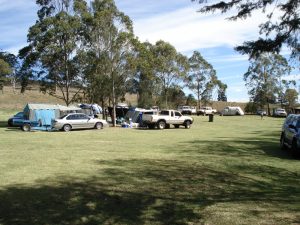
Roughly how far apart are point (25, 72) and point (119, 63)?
31.6 feet

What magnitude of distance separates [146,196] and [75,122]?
22778 mm

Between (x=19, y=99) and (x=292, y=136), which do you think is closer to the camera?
(x=292, y=136)

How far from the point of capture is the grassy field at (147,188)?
6672 mm

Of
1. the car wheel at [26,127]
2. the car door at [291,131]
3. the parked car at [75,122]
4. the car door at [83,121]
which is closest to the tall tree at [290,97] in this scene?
the parked car at [75,122]

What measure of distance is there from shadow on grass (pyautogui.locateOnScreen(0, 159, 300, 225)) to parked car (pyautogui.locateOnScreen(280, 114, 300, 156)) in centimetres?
364

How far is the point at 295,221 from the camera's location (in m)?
6.43

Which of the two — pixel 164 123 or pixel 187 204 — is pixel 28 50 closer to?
pixel 164 123

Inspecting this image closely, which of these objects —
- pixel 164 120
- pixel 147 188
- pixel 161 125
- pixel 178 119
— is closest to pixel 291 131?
pixel 147 188

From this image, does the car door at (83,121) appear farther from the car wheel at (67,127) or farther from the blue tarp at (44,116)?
the blue tarp at (44,116)

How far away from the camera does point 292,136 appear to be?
15.4 meters

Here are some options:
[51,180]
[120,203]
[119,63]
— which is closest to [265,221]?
[120,203]

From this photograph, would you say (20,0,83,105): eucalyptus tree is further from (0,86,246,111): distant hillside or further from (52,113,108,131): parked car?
(0,86,246,111): distant hillside

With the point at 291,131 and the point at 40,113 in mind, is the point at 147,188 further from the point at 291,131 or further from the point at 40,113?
the point at 40,113

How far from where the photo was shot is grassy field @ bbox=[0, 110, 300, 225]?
263 inches
